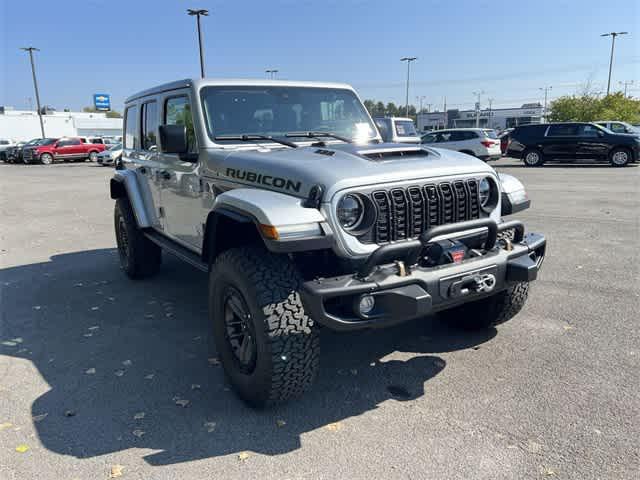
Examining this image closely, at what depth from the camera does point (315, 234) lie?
2.72 metres

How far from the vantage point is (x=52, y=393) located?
134 inches

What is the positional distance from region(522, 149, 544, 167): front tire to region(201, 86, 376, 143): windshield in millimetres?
17093

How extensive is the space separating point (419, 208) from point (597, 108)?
146 ft

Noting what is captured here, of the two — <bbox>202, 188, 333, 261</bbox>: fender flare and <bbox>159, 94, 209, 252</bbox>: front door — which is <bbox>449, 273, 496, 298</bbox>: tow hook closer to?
<bbox>202, 188, 333, 261</bbox>: fender flare

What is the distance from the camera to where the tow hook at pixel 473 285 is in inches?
113

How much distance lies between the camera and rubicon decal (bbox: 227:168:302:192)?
2.99 metres

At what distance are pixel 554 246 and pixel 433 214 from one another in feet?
14.8

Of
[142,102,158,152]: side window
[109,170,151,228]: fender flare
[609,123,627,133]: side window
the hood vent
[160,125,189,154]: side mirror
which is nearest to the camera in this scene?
the hood vent

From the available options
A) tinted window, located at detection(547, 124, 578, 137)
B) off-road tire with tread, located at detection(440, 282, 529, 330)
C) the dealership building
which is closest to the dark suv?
tinted window, located at detection(547, 124, 578, 137)

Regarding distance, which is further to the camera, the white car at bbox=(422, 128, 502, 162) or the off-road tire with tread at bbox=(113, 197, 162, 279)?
the white car at bbox=(422, 128, 502, 162)

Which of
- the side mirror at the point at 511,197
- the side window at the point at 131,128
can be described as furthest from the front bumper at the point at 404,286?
the side window at the point at 131,128

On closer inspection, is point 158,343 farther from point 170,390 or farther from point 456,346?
point 456,346

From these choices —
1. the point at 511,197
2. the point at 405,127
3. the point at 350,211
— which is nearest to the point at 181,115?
the point at 350,211

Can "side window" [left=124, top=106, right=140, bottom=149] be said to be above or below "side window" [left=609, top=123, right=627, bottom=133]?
above
